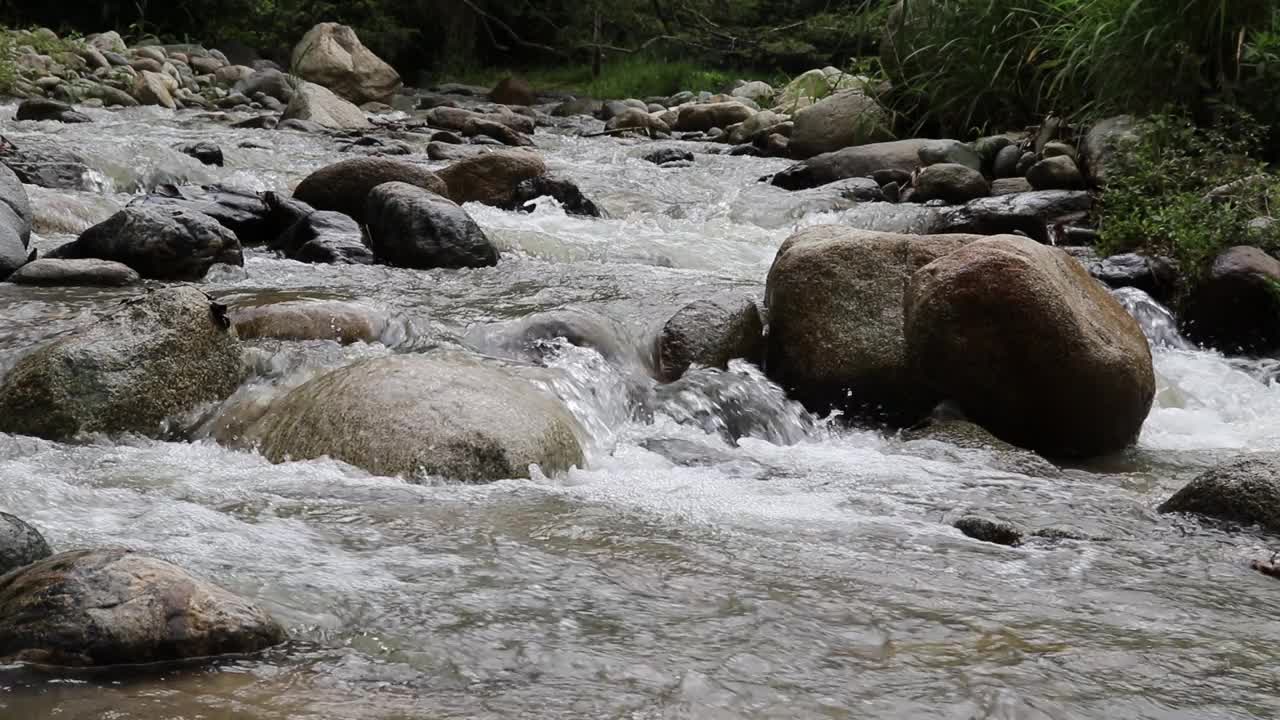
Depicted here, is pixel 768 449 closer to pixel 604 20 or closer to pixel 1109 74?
pixel 1109 74

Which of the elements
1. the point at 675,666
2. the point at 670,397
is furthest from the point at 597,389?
the point at 675,666

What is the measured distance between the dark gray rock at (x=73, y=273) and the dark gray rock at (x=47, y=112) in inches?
253

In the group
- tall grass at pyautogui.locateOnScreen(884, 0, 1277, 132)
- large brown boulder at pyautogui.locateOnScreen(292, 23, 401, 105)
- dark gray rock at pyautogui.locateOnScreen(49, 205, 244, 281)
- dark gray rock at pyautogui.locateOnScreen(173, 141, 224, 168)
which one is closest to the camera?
dark gray rock at pyautogui.locateOnScreen(49, 205, 244, 281)

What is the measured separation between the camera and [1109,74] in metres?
8.91

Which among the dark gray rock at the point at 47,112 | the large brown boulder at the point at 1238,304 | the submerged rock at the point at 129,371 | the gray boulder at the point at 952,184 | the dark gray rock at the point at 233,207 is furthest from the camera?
the dark gray rock at the point at 47,112

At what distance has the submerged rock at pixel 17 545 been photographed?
8.29 ft

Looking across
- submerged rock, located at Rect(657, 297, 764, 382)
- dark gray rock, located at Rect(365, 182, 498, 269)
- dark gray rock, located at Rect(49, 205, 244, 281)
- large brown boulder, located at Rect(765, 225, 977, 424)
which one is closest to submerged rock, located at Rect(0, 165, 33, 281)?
dark gray rock, located at Rect(49, 205, 244, 281)

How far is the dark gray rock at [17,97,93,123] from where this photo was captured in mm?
11727

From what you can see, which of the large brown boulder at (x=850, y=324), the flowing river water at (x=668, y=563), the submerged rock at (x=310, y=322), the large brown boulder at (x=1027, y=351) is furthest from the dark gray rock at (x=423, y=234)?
the large brown boulder at (x=1027, y=351)

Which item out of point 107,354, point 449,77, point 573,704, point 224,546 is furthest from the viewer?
point 449,77

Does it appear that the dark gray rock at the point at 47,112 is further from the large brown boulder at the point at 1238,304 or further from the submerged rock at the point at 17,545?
the submerged rock at the point at 17,545

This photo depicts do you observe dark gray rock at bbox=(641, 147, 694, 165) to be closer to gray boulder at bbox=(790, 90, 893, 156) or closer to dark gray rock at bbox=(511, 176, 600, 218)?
gray boulder at bbox=(790, 90, 893, 156)

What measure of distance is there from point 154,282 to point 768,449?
3.27 m

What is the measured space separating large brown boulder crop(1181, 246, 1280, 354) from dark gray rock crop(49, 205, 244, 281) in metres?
5.32
